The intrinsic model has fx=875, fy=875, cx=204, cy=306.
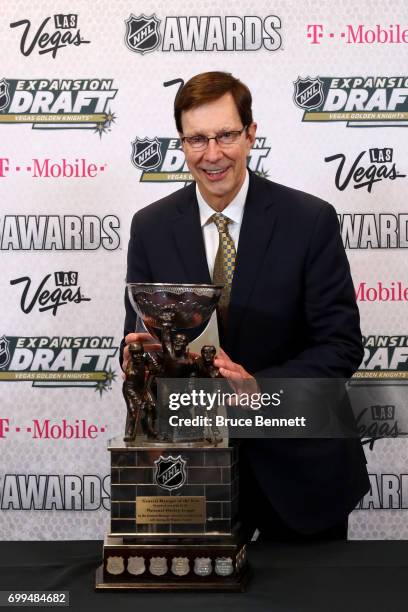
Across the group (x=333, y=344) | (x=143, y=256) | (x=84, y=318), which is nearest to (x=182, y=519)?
(x=333, y=344)

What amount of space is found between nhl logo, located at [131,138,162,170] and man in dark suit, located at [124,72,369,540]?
3.50 ft

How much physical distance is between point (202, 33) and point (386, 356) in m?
1.40

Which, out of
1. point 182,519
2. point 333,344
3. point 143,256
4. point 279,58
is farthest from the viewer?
point 279,58

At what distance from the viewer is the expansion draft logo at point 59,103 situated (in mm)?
3320

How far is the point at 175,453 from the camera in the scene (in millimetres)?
1440

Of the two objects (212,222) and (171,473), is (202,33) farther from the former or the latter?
(171,473)

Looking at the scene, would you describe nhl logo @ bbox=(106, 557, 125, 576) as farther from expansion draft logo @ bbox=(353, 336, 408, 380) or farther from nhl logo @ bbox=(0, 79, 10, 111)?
nhl logo @ bbox=(0, 79, 10, 111)

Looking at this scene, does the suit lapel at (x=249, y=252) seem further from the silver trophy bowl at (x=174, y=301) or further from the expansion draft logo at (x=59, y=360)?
the expansion draft logo at (x=59, y=360)

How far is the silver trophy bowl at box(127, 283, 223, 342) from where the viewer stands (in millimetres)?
1485

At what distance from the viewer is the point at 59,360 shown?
11.0ft

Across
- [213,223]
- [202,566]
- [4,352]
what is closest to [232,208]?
[213,223]

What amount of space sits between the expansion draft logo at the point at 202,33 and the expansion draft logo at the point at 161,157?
1.13ft

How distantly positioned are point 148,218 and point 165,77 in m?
1.20

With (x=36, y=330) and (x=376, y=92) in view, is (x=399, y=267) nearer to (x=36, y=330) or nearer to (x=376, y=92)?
(x=376, y=92)
